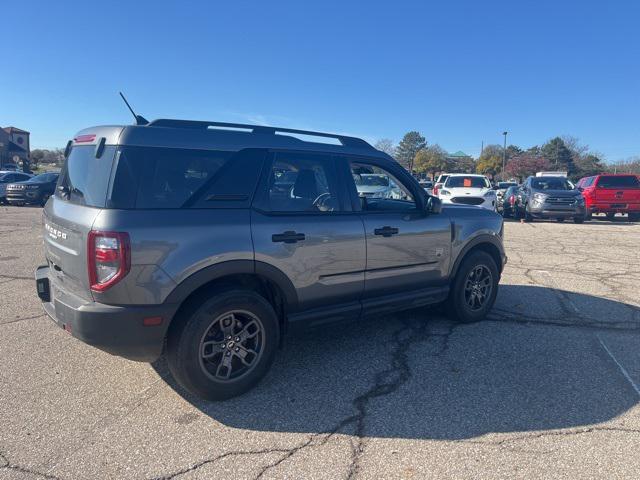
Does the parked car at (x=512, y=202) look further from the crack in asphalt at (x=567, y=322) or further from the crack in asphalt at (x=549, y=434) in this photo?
the crack in asphalt at (x=549, y=434)

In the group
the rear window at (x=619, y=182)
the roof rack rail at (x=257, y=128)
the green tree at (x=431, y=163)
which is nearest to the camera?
the roof rack rail at (x=257, y=128)

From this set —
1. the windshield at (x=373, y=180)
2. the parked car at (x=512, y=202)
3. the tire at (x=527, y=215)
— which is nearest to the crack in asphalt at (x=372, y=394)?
the windshield at (x=373, y=180)

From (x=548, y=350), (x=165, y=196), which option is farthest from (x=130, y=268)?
(x=548, y=350)

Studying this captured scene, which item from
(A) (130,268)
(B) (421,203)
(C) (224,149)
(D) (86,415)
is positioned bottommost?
(D) (86,415)

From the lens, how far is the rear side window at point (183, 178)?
303 cm

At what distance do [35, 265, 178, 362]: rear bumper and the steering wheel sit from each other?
56.2 inches

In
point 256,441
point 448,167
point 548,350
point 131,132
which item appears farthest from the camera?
point 448,167

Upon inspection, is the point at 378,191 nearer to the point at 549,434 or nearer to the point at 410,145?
the point at 549,434

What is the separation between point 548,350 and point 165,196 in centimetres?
374

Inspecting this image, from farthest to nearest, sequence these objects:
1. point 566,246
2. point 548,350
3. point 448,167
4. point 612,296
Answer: point 448,167
point 566,246
point 612,296
point 548,350

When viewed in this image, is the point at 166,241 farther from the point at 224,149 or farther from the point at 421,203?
the point at 421,203

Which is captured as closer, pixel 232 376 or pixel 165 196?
pixel 165 196

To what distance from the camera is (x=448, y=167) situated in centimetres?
7319

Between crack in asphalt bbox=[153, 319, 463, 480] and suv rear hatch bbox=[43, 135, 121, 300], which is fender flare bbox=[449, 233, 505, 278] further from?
suv rear hatch bbox=[43, 135, 121, 300]
